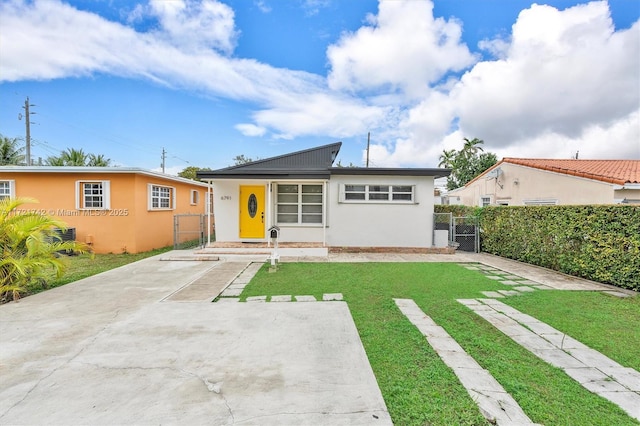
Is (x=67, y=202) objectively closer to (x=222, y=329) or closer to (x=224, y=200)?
(x=224, y=200)

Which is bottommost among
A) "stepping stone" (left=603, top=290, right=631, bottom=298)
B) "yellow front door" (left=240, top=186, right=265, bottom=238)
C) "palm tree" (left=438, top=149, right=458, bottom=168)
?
"stepping stone" (left=603, top=290, right=631, bottom=298)

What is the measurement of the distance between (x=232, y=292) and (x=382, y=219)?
710 centimetres

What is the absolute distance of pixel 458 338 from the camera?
3.79m

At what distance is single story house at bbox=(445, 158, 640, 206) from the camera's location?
9.78 meters

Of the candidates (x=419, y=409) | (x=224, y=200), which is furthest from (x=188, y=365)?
(x=224, y=200)

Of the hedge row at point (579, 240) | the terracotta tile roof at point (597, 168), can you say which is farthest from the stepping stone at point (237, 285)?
the terracotta tile roof at point (597, 168)

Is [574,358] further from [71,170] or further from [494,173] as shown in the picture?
[494,173]

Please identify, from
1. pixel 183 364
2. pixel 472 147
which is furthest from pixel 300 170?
pixel 472 147

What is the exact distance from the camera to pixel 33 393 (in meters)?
→ 2.60

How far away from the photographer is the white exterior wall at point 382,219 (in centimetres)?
1127

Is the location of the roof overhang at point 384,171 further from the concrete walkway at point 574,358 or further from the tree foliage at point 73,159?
the tree foliage at point 73,159

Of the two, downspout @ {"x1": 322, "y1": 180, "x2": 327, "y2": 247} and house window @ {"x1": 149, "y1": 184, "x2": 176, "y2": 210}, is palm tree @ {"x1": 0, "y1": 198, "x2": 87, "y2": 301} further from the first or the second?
downspout @ {"x1": 322, "y1": 180, "x2": 327, "y2": 247}

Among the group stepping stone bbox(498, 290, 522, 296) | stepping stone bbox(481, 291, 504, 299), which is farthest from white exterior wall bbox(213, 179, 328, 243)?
stepping stone bbox(498, 290, 522, 296)

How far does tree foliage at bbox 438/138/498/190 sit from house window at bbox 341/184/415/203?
26.2 metres
